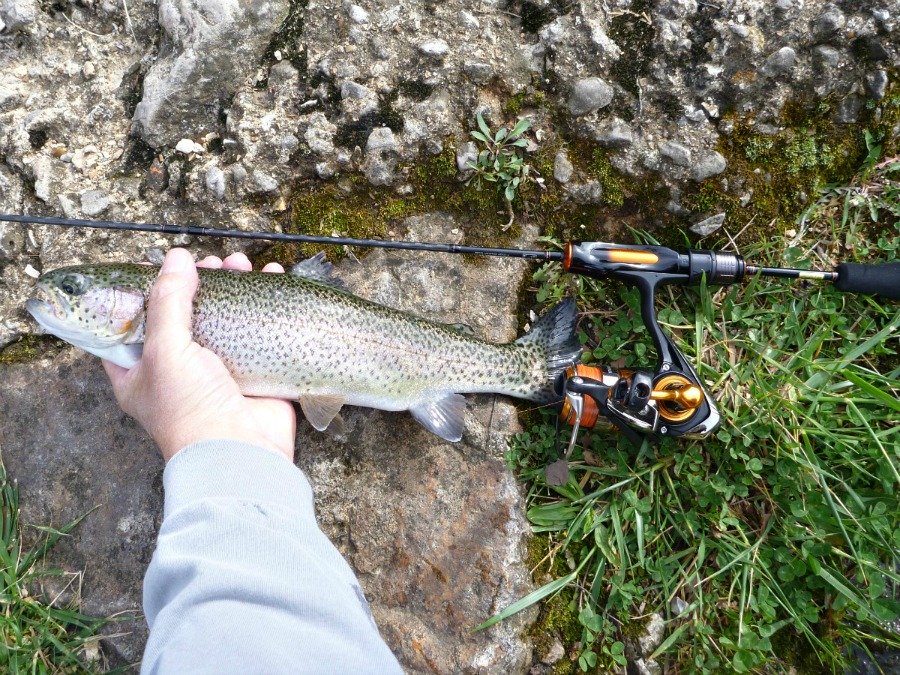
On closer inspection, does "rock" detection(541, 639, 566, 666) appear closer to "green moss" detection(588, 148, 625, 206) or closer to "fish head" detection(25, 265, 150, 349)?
"green moss" detection(588, 148, 625, 206)

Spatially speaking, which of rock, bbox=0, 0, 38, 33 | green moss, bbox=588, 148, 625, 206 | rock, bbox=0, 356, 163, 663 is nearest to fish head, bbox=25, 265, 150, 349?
rock, bbox=0, 356, 163, 663

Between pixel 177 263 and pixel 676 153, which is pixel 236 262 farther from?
pixel 676 153

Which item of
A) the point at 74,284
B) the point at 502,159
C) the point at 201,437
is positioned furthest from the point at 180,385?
the point at 502,159

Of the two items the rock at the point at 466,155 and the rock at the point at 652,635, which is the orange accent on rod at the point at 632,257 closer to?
the rock at the point at 466,155

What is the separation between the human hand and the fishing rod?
519mm

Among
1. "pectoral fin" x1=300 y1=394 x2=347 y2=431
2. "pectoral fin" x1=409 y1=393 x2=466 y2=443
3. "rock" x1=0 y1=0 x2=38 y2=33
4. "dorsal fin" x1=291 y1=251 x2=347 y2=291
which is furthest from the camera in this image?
"rock" x1=0 y1=0 x2=38 y2=33

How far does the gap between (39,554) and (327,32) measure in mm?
3718

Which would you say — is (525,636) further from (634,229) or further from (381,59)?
(381,59)

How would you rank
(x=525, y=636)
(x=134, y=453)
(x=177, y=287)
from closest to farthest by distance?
1. (x=177, y=287)
2. (x=525, y=636)
3. (x=134, y=453)

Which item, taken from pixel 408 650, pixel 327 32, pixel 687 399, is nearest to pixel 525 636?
pixel 408 650

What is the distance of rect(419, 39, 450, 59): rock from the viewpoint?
148 inches

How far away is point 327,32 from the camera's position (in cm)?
382

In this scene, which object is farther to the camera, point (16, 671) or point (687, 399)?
point (16, 671)

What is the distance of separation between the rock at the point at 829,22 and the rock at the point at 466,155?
7.14 ft
